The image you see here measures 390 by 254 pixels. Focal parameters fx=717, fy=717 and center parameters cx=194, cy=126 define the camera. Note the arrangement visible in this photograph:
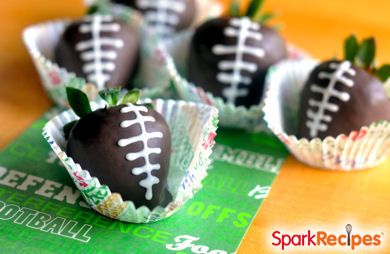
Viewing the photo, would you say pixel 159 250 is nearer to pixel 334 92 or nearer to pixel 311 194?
pixel 311 194

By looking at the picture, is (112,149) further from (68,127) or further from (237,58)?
(237,58)

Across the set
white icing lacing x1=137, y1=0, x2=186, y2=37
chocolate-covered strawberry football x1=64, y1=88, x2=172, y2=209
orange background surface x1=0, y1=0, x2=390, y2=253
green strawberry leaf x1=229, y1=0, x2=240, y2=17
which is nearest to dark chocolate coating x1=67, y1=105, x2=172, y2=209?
chocolate-covered strawberry football x1=64, y1=88, x2=172, y2=209

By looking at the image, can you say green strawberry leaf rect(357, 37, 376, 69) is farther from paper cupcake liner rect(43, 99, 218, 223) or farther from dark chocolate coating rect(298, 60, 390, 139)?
paper cupcake liner rect(43, 99, 218, 223)

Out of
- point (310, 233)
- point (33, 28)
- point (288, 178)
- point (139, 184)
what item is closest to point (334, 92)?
point (288, 178)

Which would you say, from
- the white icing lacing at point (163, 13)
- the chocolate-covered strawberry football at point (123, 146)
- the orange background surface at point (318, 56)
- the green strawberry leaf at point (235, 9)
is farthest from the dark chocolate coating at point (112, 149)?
the white icing lacing at point (163, 13)

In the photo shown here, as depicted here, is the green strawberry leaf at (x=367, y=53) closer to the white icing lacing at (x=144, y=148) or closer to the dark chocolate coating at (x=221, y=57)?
the dark chocolate coating at (x=221, y=57)
